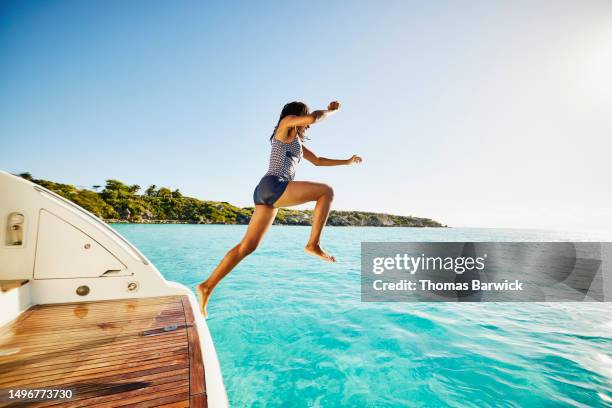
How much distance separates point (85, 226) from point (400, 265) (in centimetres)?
1796

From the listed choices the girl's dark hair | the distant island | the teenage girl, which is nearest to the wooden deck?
the teenage girl

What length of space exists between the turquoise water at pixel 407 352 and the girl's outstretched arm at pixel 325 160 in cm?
352

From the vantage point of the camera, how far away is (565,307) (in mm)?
9148

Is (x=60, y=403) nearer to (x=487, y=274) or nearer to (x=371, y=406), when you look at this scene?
(x=371, y=406)

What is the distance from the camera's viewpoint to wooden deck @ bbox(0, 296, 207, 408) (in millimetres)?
1892

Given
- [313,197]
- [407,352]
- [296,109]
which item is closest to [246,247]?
[313,197]

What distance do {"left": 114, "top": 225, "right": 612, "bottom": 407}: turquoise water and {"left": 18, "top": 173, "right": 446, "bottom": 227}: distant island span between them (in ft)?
210

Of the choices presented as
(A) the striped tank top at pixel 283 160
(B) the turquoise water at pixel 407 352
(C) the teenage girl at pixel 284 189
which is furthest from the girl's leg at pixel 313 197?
(B) the turquoise water at pixel 407 352

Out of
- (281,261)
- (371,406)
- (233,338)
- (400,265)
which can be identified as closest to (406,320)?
(371,406)

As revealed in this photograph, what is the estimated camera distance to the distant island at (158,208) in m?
58.3

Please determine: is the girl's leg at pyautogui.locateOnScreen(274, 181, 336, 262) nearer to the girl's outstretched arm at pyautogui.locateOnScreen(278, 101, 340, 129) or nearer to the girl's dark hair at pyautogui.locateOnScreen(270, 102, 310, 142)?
the girl's outstretched arm at pyautogui.locateOnScreen(278, 101, 340, 129)

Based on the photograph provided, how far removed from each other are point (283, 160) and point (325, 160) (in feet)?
2.13

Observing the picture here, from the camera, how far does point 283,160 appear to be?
218cm

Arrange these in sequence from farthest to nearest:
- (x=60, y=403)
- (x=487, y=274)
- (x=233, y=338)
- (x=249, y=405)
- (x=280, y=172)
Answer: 1. (x=487, y=274)
2. (x=233, y=338)
3. (x=249, y=405)
4. (x=280, y=172)
5. (x=60, y=403)
